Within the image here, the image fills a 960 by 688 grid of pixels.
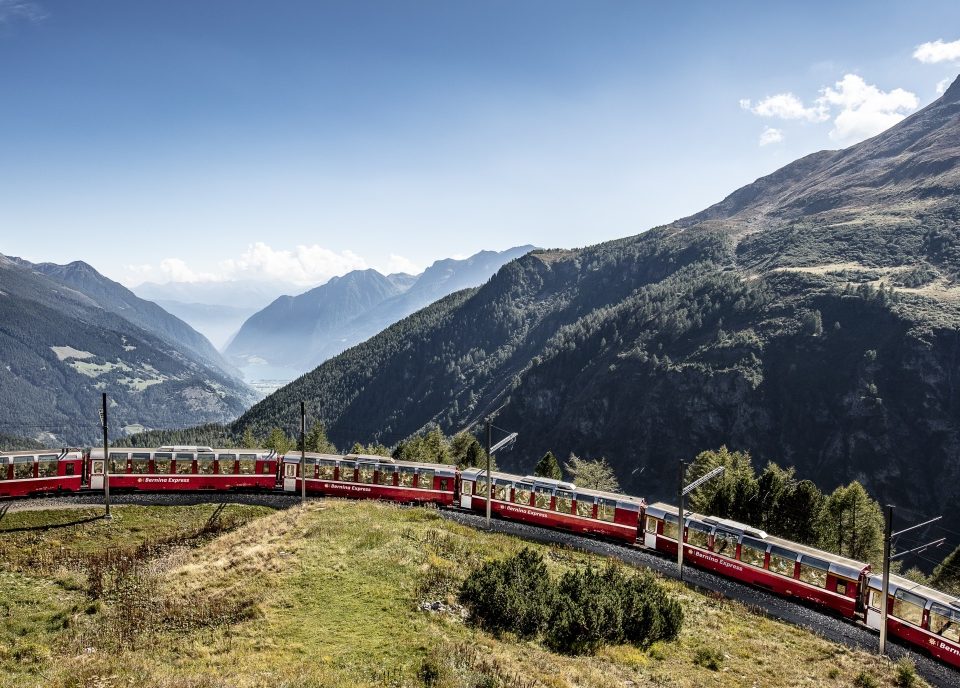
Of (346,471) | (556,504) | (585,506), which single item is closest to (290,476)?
(346,471)

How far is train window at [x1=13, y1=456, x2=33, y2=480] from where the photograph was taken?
46250 millimetres

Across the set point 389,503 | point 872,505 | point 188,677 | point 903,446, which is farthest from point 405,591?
point 903,446

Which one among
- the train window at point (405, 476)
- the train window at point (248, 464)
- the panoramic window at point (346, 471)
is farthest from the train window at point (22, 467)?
the train window at point (405, 476)

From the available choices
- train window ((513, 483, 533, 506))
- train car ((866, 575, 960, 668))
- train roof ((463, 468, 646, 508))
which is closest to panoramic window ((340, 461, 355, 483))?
train roof ((463, 468, 646, 508))

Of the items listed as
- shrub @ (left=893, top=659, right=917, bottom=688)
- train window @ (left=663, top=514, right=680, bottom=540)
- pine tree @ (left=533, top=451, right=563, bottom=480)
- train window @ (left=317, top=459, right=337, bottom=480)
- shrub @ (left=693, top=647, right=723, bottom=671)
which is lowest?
pine tree @ (left=533, top=451, right=563, bottom=480)

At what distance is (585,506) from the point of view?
148 ft

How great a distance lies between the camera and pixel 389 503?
48.3 metres

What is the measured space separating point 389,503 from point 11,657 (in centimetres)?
2858

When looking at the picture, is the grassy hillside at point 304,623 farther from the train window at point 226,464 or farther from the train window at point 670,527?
the train window at point 226,464

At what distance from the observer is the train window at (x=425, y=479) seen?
165ft

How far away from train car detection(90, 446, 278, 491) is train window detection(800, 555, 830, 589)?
132 feet

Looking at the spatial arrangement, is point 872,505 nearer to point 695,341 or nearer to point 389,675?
point 389,675

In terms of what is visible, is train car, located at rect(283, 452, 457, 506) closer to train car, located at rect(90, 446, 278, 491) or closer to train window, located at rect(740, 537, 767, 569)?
train car, located at rect(90, 446, 278, 491)

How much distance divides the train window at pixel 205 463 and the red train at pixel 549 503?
8cm
